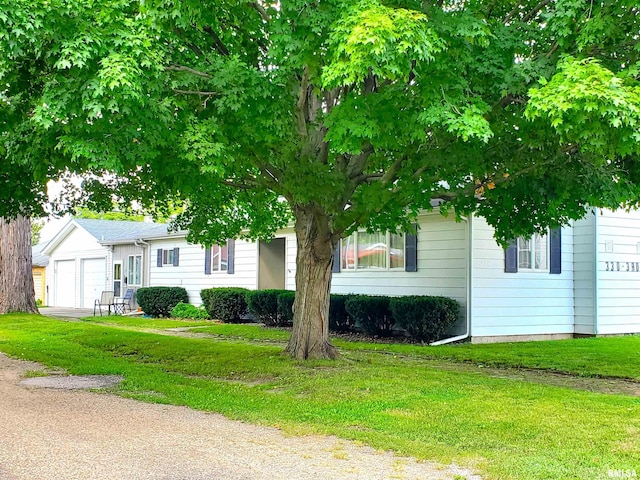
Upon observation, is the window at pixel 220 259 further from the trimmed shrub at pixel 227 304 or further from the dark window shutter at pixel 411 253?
the dark window shutter at pixel 411 253

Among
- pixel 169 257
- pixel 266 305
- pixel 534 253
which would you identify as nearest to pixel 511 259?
pixel 534 253

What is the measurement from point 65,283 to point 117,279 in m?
5.54

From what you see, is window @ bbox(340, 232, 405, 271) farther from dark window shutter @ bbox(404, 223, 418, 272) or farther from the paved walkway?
the paved walkway

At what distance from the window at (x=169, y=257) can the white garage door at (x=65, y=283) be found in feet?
26.7

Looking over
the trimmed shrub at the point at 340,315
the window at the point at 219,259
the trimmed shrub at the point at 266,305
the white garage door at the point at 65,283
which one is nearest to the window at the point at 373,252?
the trimmed shrub at the point at 340,315

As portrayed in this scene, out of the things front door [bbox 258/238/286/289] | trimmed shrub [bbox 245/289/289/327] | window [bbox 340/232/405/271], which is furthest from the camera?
front door [bbox 258/238/286/289]

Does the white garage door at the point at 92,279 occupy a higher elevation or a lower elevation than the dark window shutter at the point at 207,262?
lower

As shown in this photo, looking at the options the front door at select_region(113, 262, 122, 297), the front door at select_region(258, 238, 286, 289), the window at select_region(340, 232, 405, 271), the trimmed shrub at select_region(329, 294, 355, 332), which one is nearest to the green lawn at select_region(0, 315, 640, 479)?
the trimmed shrub at select_region(329, 294, 355, 332)

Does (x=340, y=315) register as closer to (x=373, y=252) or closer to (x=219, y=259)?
(x=373, y=252)

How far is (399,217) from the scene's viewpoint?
1180cm

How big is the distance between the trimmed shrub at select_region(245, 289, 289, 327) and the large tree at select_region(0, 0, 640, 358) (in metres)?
7.73

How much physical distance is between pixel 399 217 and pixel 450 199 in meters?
1.22

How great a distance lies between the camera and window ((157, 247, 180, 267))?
24.8 metres

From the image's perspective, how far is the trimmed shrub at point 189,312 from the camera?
2216 cm
